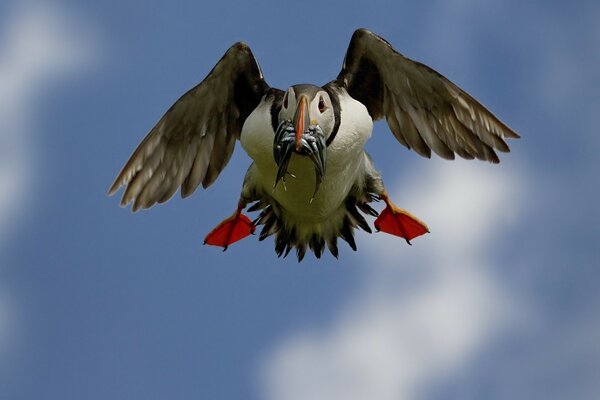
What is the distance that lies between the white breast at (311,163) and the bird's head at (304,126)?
31 cm

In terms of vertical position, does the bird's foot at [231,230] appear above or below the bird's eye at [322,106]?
below

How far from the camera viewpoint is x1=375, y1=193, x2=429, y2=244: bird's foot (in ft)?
40.8

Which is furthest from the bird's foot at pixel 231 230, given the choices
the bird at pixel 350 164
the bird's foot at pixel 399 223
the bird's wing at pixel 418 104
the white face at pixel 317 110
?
the white face at pixel 317 110

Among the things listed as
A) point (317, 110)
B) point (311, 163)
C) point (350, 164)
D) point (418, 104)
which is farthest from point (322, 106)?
point (418, 104)

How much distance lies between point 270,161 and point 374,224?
6.94 feet

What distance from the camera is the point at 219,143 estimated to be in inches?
500

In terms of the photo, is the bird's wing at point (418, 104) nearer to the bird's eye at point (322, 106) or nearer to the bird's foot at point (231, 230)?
the bird's eye at point (322, 106)

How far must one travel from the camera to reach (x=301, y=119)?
10.1m

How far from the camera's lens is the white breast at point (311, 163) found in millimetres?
10938

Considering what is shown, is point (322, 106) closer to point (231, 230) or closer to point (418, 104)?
point (418, 104)

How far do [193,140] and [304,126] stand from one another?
2924mm

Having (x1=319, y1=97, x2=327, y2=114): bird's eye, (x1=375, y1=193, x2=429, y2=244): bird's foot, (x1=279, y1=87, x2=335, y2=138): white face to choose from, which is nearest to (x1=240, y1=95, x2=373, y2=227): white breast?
(x1=279, y1=87, x2=335, y2=138): white face

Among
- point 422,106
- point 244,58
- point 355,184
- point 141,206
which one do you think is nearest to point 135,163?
point 141,206

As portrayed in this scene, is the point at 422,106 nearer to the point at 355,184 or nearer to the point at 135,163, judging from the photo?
the point at 355,184
